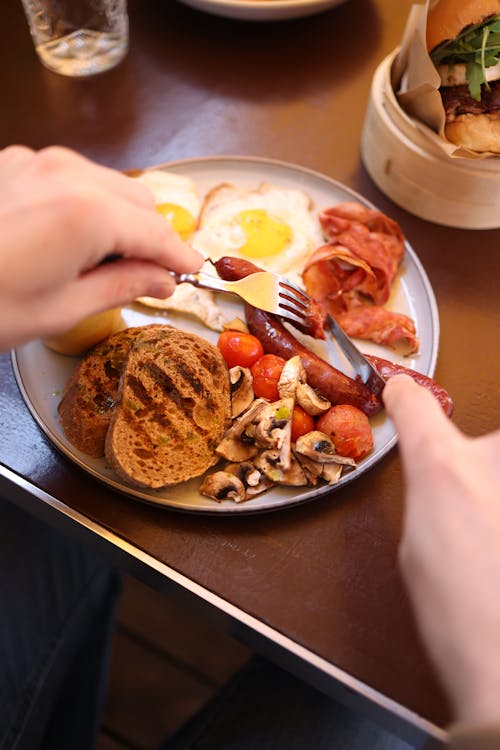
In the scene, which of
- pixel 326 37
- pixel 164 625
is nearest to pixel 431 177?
pixel 326 37

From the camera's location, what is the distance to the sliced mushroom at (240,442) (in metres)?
1.23

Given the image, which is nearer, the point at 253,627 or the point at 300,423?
the point at 253,627

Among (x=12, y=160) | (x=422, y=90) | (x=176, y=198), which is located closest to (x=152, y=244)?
(x=12, y=160)

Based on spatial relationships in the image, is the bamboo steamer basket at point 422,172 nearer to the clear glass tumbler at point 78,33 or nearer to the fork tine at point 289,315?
the fork tine at point 289,315

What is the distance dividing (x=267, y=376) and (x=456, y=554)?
63 cm

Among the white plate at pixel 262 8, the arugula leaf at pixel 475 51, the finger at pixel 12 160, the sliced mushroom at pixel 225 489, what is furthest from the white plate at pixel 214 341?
the white plate at pixel 262 8

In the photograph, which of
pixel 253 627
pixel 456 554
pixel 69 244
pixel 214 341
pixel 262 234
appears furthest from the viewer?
pixel 262 234

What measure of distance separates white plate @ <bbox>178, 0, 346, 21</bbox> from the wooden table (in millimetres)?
122

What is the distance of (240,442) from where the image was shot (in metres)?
1.25

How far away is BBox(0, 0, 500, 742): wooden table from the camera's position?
3.70 feet

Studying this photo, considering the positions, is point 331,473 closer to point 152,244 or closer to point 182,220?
point 152,244

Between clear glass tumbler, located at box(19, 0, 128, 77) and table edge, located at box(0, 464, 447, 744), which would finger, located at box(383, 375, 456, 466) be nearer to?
table edge, located at box(0, 464, 447, 744)

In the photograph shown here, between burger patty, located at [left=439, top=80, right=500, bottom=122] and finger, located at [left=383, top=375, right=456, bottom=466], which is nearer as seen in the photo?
finger, located at [left=383, top=375, right=456, bottom=466]

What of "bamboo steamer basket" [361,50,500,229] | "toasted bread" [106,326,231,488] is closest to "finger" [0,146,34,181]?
"toasted bread" [106,326,231,488]
